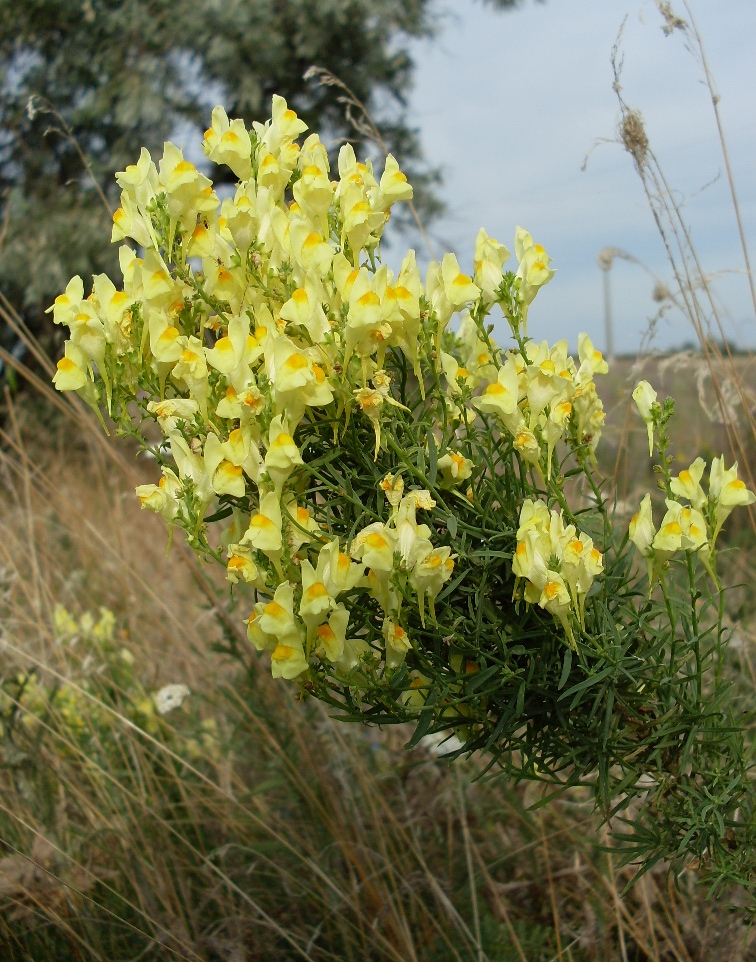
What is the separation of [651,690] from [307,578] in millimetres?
428

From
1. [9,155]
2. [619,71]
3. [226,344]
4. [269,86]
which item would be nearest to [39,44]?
[9,155]

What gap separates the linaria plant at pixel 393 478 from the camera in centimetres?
87

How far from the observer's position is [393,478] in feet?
2.88

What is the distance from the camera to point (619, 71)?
1.48 m

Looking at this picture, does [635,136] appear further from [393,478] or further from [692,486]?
[393,478]

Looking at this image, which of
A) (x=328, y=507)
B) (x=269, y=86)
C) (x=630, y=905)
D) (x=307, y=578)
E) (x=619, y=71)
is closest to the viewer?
(x=307, y=578)

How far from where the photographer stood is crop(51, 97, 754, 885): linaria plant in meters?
0.87

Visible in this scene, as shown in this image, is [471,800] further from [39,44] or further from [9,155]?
[39,44]

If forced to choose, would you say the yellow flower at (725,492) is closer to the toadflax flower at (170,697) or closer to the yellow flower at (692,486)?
the yellow flower at (692,486)

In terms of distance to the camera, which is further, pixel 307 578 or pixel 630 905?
pixel 630 905

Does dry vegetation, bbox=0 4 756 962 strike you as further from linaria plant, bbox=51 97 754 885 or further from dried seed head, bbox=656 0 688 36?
linaria plant, bbox=51 97 754 885

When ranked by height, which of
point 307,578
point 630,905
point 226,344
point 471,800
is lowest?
point 630,905

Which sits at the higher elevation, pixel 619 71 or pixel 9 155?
pixel 9 155

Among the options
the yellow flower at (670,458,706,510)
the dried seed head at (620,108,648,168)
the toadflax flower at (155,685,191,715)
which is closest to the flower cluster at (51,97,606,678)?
the yellow flower at (670,458,706,510)
